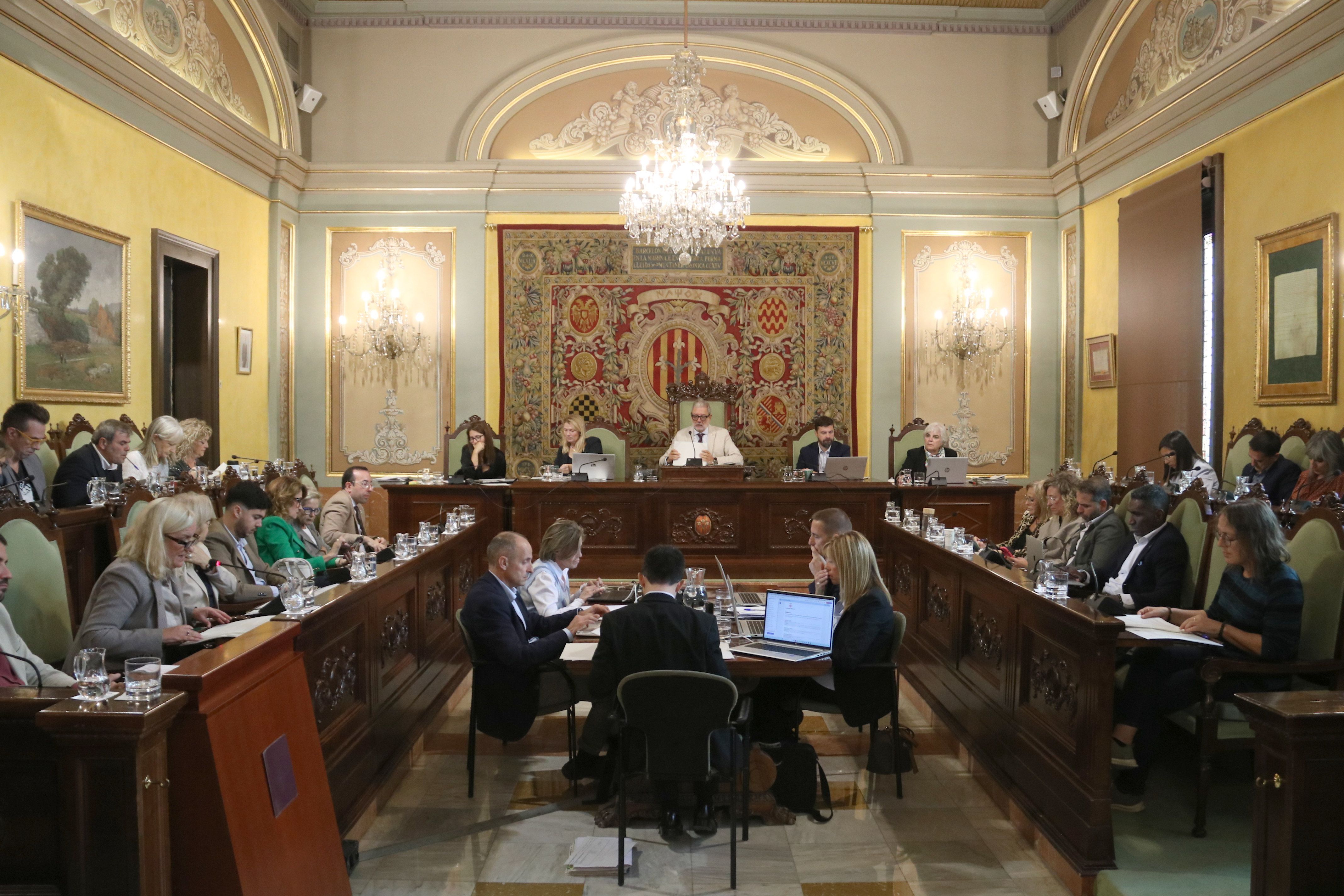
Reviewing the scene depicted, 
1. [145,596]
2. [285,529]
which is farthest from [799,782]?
[285,529]

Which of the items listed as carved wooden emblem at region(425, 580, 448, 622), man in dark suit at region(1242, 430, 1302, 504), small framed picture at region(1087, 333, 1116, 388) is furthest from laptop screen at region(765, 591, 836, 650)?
small framed picture at region(1087, 333, 1116, 388)

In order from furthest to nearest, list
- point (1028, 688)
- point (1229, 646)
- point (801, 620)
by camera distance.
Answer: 1. point (801, 620)
2. point (1028, 688)
3. point (1229, 646)

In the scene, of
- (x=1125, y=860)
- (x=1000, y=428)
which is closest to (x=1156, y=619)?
(x=1125, y=860)

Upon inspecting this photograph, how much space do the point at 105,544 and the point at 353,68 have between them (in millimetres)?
6420

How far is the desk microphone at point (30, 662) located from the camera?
8.41 feet

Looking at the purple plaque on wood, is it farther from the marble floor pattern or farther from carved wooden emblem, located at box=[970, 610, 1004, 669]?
carved wooden emblem, located at box=[970, 610, 1004, 669]

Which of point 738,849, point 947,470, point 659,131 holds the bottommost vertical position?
point 738,849

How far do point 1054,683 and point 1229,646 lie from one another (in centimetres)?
67

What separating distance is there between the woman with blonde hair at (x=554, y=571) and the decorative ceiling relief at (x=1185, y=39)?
6133 mm

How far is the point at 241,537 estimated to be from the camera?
4.45 meters

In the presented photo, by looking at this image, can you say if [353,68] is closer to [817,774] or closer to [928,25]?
[928,25]

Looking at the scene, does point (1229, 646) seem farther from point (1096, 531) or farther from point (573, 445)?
point (573, 445)

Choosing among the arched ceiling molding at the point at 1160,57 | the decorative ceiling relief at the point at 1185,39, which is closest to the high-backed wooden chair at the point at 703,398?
the arched ceiling molding at the point at 1160,57

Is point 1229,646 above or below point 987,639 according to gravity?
above
